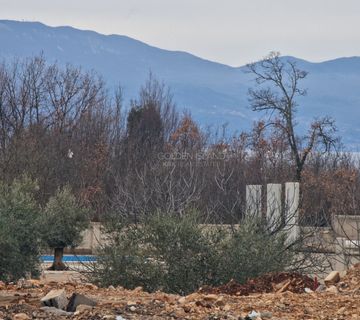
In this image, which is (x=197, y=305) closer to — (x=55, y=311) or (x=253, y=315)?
(x=253, y=315)

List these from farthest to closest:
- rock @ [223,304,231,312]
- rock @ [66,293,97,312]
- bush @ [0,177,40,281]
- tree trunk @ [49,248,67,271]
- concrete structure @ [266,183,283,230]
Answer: tree trunk @ [49,248,67,271]
bush @ [0,177,40,281]
concrete structure @ [266,183,283,230]
rock @ [66,293,97,312]
rock @ [223,304,231,312]

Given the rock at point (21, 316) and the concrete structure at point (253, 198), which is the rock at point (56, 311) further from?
the concrete structure at point (253, 198)

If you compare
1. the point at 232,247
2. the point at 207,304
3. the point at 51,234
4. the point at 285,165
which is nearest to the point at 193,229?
the point at 232,247

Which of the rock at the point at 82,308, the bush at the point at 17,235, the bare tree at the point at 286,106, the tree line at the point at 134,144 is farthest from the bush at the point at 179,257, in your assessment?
the bare tree at the point at 286,106

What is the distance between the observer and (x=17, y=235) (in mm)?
24094

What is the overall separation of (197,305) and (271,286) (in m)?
3.82

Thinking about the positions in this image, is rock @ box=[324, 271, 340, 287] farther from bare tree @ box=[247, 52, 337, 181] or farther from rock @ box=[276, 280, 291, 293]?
bare tree @ box=[247, 52, 337, 181]

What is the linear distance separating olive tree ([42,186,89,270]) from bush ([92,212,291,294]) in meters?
14.0

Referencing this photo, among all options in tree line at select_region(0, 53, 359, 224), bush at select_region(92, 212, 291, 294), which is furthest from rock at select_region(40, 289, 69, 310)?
tree line at select_region(0, 53, 359, 224)

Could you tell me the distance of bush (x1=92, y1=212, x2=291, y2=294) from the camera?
1759cm

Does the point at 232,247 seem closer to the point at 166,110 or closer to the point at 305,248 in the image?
the point at 305,248

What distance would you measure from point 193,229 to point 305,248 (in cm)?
564

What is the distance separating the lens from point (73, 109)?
64.7m

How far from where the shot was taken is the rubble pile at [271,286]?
14570 mm
